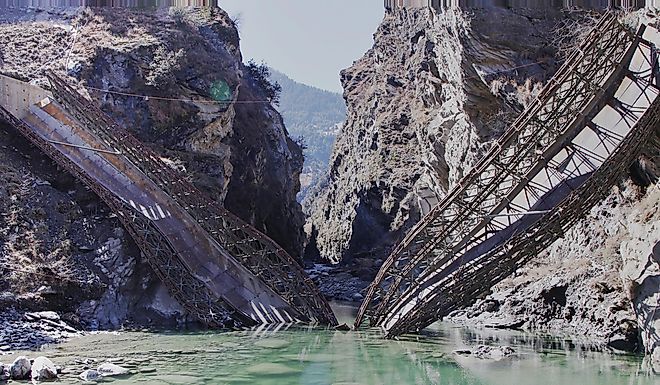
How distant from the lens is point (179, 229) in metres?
23.0

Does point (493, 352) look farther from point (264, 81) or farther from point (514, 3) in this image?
point (264, 81)

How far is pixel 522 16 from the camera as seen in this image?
25844mm

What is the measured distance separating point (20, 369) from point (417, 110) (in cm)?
A: 3409

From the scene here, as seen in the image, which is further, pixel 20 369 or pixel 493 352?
pixel 493 352

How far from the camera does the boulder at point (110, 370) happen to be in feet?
44.2

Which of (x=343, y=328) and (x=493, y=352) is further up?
(x=343, y=328)

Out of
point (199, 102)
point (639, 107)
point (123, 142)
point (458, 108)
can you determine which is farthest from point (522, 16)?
point (123, 142)

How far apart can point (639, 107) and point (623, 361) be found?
6688 millimetres

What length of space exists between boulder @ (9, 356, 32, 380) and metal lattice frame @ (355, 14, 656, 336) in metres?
10.8

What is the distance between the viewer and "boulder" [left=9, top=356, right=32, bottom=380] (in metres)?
13.0

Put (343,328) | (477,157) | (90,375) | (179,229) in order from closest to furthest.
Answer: (90,375) → (343,328) → (179,229) → (477,157)

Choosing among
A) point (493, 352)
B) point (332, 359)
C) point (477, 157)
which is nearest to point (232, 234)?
point (332, 359)

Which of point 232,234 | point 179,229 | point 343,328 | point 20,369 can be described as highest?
point 179,229

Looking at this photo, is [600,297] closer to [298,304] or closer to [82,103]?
[298,304]
